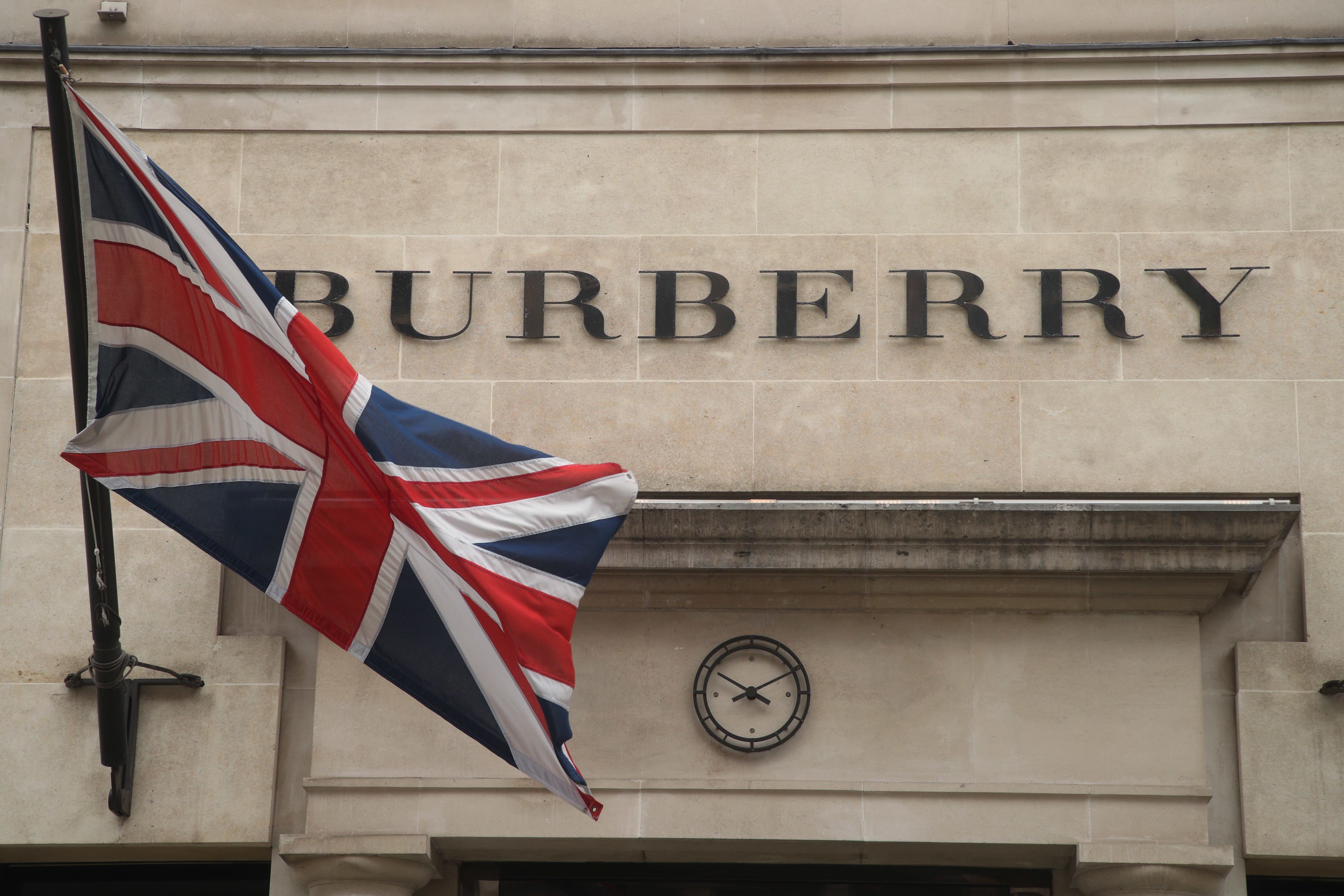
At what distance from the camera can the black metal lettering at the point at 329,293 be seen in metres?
10.8

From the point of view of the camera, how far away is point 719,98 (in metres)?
11.1

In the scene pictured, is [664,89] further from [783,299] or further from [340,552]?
[340,552]

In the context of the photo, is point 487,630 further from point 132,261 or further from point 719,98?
point 719,98

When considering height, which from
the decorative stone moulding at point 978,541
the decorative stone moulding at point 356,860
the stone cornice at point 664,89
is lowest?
the decorative stone moulding at point 356,860

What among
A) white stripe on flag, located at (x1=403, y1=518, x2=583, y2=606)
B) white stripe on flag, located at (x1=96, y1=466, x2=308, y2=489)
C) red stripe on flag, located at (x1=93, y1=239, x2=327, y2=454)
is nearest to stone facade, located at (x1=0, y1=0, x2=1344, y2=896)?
white stripe on flag, located at (x1=403, y1=518, x2=583, y2=606)

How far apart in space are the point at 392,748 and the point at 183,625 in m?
1.69

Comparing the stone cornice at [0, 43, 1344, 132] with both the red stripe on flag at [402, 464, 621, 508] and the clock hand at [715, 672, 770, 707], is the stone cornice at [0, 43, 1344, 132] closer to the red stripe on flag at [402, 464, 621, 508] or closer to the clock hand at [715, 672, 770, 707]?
the red stripe on flag at [402, 464, 621, 508]

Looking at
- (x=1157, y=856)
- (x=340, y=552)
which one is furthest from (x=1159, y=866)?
(x=340, y=552)

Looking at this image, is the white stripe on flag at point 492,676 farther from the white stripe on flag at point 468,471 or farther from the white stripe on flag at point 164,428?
the white stripe on flag at point 164,428

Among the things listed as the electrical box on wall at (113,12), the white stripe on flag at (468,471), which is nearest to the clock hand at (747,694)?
the white stripe on flag at (468,471)

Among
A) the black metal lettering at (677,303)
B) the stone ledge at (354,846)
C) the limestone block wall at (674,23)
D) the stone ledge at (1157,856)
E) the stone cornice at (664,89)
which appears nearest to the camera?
the stone ledge at (1157,856)

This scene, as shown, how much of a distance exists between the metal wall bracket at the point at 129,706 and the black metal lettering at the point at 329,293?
254 cm

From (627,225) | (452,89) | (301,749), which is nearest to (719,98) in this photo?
(627,225)

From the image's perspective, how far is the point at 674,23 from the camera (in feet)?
36.9
